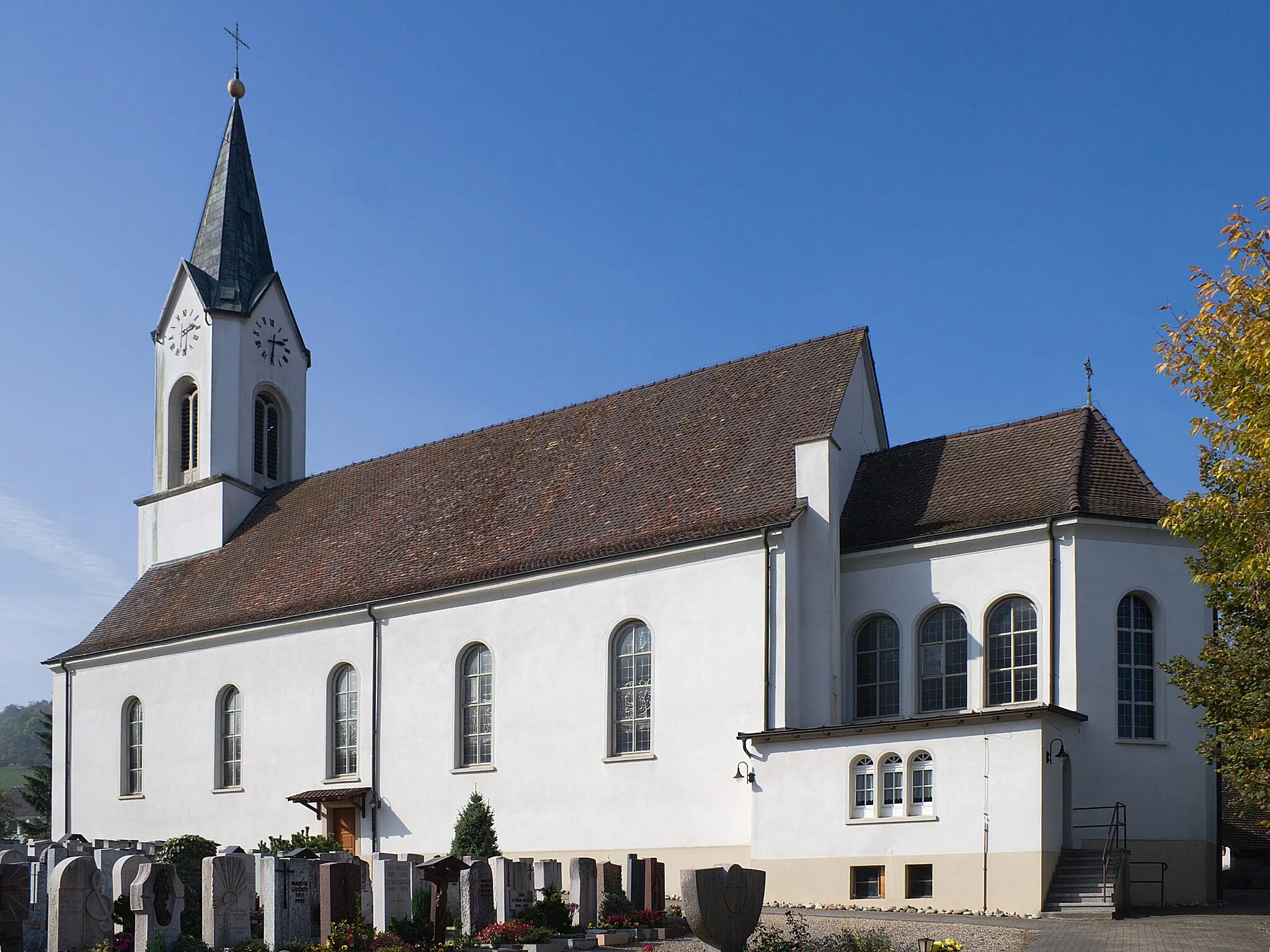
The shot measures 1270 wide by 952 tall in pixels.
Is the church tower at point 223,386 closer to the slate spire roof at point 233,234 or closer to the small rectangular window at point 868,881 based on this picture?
the slate spire roof at point 233,234

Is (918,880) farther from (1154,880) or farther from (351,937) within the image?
(351,937)

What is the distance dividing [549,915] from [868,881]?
23.3 feet

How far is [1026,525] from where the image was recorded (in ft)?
85.6

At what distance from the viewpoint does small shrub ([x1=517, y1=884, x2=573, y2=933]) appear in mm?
19641

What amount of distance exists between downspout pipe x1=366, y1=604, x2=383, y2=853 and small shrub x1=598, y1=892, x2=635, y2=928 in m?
12.1

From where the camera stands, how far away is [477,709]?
103 feet

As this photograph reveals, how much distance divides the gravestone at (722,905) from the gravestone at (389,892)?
5.67 metres

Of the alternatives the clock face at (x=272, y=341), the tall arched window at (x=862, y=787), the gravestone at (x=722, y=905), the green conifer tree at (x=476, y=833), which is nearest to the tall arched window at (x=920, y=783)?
the tall arched window at (x=862, y=787)

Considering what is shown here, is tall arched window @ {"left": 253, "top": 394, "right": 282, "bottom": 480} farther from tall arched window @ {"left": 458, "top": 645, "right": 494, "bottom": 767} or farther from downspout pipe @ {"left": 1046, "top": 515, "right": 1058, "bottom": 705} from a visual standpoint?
downspout pipe @ {"left": 1046, "top": 515, "right": 1058, "bottom": 705}

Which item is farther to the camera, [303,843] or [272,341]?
[272,341]

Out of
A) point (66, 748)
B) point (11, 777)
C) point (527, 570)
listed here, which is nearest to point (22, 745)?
point (11, 777)

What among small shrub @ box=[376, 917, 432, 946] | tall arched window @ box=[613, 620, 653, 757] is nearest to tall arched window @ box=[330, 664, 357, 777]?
tall arched window @ box=[613, 620, 653, 757]

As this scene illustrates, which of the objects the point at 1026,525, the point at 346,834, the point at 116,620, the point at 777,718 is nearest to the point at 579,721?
the point at 777,718

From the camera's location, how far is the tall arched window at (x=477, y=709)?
1226 inches
